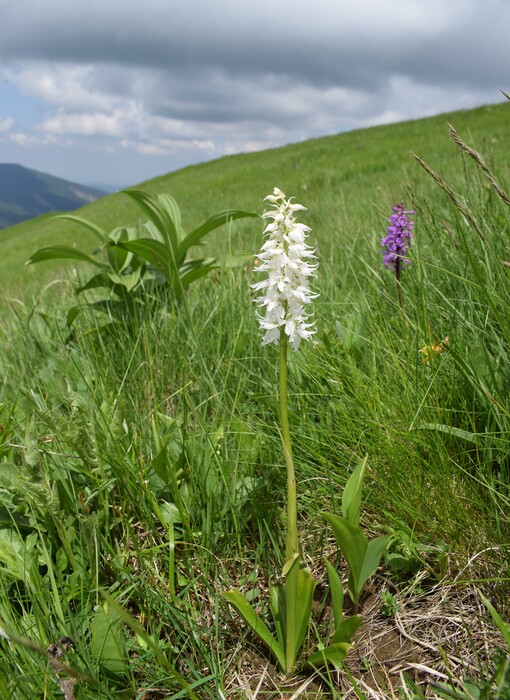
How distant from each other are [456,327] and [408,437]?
65cm

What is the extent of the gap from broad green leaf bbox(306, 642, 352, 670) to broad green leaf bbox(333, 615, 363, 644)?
1.9 inches

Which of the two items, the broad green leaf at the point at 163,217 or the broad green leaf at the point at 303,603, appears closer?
the broad green leaf at the point at 303,603

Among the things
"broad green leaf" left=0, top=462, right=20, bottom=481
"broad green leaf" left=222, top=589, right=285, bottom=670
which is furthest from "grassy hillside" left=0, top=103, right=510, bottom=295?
"broad green leaf" left=222, top=589, right=285, bottom=670

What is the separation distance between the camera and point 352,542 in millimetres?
1429

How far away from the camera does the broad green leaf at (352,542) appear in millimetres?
1369

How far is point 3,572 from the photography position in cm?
169

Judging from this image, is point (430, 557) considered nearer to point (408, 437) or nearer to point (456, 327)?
point (408, 437)

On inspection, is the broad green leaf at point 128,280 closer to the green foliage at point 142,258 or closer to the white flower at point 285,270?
the green foliage at point 142,258

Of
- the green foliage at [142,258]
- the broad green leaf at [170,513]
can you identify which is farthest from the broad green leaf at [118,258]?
the broad green leaf at [170,513]

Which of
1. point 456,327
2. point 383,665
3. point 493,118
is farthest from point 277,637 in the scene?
point 493,118

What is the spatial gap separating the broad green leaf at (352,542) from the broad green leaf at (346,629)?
130 millimetres

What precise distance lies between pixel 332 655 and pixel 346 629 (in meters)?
0.07

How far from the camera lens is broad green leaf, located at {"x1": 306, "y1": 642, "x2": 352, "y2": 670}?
4.53ft

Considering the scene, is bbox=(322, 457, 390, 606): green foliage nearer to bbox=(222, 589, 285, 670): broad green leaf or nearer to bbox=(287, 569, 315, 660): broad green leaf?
bbox=(287, 569, 315, 660): broad green leaf
